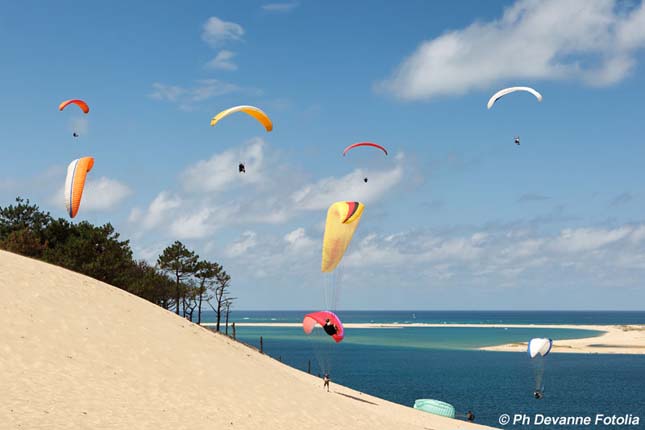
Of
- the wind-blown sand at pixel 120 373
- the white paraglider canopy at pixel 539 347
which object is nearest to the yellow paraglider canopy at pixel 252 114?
the wind-blown sand at pixel 120 373

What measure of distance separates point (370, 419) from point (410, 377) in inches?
2391

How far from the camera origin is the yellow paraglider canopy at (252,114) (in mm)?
33844

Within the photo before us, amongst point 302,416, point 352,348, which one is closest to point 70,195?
point 302,416

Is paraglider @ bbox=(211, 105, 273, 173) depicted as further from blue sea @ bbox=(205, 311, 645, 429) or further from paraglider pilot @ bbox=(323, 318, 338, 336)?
blue sea @ bbox=(205, 311, 645, 429)

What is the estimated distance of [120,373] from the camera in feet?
86.0

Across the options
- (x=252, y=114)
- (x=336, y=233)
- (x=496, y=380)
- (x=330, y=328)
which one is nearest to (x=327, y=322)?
(x=330, y=328)

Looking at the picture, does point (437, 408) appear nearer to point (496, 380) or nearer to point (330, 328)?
point (330, 328)

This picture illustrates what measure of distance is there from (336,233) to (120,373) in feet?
46.6

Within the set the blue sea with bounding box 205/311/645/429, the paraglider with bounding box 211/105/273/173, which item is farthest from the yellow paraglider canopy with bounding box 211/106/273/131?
the blue sea with bounding box 205/311/645/429

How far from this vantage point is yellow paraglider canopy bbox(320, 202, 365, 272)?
3503cm

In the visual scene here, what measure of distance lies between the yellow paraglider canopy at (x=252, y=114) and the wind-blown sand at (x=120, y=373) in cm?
1156

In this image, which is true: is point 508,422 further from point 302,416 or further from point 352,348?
point 352,348

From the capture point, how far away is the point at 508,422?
56844 millimetres

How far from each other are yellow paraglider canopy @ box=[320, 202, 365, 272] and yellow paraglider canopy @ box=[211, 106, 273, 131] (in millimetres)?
6285
